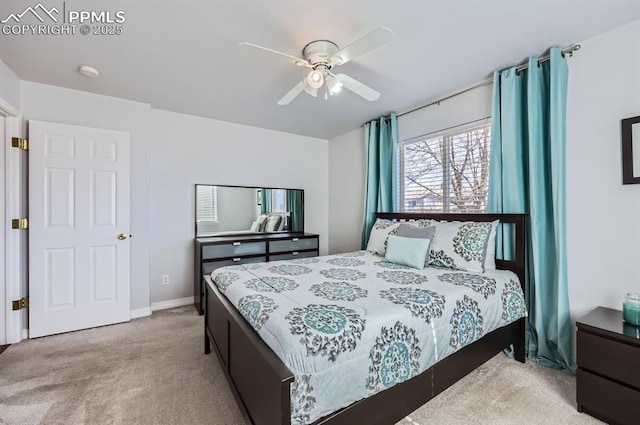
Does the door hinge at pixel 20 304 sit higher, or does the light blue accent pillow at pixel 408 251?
the light blue accent pillow at pixel 408 251

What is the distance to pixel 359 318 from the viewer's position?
138 centimetres

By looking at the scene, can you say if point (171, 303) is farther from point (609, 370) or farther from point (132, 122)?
point (609, 370)

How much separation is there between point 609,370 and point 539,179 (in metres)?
1.35

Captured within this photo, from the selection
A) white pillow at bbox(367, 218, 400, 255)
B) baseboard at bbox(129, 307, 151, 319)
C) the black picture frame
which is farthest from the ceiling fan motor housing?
baseboard at bbox(129, 307, 151, 319)

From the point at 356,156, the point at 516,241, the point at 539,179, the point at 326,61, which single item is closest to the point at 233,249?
the point at 356,156

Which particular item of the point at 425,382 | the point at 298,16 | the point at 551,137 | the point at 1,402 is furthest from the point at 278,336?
the point at 551,137

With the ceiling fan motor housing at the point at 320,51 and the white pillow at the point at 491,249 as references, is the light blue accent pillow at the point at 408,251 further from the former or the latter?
the ceiling fan motor housing at the point at 320,51

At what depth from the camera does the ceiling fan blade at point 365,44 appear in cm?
157

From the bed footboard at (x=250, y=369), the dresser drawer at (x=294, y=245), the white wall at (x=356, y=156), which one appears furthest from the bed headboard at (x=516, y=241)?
the dresser drawer at (x=294, y=245)

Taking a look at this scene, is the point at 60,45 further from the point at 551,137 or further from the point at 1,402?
the point at 551,137

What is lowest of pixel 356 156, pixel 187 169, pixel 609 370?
pixel 609 370

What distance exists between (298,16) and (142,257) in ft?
9.99

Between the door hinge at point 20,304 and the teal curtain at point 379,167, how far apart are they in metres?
3.69

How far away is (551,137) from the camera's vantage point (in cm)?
214
